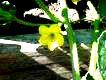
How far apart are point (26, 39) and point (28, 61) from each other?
159 millimetres

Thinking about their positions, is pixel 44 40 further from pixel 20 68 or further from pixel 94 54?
pixel 20 68

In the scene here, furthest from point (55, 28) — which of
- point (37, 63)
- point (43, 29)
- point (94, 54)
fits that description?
point (37, 63)

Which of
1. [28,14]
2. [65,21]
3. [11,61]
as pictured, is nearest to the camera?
[65,21]

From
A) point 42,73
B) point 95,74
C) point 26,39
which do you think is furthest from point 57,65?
point 95,74

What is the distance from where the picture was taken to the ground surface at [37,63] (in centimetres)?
78

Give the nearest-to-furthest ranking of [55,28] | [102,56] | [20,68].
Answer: [102,56] < [55,28] < [20,68]

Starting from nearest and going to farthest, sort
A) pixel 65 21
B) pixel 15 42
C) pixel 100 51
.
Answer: pixel 100 51 → pixel 65 21 → pixel 15 42

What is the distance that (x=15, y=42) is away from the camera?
0.88 m

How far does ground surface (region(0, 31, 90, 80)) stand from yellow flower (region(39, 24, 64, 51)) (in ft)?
1.06

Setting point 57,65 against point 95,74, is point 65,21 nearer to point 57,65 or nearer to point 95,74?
point 95,74

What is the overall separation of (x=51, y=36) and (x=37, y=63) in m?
0.35

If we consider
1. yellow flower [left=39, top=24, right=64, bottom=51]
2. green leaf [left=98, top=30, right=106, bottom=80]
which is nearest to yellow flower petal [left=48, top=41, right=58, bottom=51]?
yellow flower [left=39, top=24, right=64, bottom=51]

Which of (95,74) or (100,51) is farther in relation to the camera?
(95,74)

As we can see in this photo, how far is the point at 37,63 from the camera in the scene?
0.82 meters
